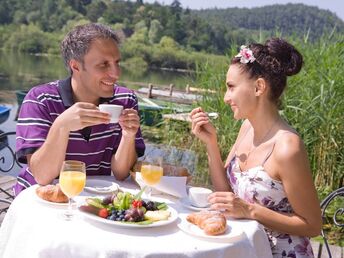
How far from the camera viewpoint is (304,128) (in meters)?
4.14

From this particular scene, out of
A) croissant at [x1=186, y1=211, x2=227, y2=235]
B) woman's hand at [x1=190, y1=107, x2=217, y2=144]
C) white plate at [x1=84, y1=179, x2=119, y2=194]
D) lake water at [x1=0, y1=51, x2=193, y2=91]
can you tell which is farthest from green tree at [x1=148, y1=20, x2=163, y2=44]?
croissant at [x1=186, y1=211, x2=227, y2=235]

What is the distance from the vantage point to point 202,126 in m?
2.05

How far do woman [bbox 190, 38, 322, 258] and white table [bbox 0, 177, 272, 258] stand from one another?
0.21 m

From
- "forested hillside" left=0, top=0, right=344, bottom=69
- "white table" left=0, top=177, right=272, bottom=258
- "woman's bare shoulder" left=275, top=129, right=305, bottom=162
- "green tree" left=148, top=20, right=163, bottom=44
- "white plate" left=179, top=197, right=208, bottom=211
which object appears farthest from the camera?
"green tree" left=148, top=20, right=163, bottom=44

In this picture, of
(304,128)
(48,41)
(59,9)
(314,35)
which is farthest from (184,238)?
(59,9)

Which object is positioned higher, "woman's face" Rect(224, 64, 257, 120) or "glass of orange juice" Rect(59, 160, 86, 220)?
"woman's face" Rect(224, 64, 257, 120)

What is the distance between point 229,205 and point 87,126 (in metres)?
0.68

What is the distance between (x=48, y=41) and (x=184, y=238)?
39.2 metres

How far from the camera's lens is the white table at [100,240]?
4.20 ft

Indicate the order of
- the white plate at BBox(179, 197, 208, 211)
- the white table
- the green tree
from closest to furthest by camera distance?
the white table < the white plate at BBox(179, 197, 208, 211) < the green tree

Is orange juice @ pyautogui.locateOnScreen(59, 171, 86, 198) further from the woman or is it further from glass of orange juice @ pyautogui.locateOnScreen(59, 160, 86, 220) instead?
the woman

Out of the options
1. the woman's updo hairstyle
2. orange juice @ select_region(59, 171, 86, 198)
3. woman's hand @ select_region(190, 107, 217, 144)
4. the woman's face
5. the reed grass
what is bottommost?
the reed grass

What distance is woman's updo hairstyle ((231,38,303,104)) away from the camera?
193 centimetres

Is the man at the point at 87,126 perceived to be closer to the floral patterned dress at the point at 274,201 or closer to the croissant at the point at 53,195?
the croissant at the point at 53,195
